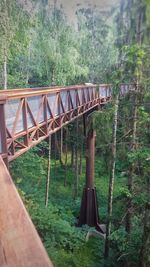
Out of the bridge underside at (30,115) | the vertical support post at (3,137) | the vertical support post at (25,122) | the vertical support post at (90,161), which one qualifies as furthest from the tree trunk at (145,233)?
the vertical support post at (90,161)

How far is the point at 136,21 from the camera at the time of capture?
322 inches

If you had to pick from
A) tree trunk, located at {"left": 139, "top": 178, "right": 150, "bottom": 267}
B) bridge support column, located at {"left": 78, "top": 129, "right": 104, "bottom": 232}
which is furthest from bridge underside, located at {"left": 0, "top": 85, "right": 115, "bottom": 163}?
tree trunk, located at {"left": 139, "top": 178, "right": 150, "bottom": 267}

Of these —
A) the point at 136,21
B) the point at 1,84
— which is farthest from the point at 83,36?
the point at 136,21

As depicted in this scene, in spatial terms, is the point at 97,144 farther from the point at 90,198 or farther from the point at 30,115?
the point at 30,115

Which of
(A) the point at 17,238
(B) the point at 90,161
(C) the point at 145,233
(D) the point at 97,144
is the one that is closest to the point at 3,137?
(A) the point at 17,238

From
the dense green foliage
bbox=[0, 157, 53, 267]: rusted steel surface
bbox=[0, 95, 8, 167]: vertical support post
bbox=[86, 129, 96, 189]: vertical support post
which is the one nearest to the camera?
bbox=[0, 157, 53, 267]: rusted steel surface

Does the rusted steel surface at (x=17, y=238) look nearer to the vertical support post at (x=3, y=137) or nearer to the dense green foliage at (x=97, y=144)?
the vertical support post at (x=3, y=137)

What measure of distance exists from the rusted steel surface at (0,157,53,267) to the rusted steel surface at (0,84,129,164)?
2.68m

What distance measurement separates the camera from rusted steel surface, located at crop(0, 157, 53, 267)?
2.68 ft

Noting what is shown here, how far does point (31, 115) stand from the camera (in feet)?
17.5

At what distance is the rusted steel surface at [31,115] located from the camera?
14.0 feet

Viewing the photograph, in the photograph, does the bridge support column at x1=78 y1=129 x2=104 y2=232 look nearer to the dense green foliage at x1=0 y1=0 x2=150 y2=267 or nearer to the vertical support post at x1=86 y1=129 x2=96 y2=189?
the vertical support post at x1=86 y1=129 x2=96 y2=189

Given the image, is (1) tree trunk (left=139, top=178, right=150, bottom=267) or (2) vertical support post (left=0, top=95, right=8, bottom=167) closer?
(2) vertical support post (left=0, top=95, right=8, bottom=167)

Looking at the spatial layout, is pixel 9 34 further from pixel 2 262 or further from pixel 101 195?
pixel 2 262
